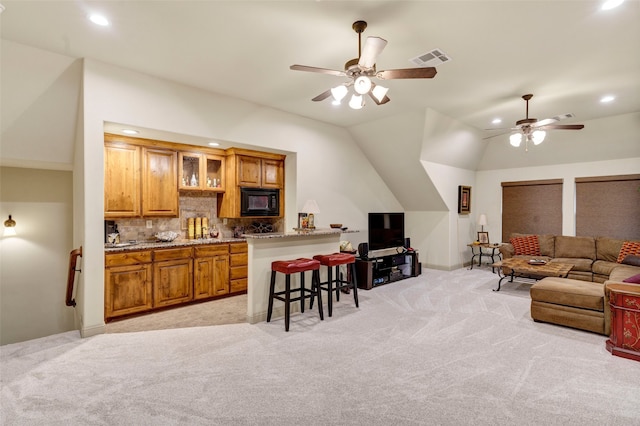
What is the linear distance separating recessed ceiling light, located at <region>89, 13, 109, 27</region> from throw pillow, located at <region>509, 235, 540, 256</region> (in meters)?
7.48

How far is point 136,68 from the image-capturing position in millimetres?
3646

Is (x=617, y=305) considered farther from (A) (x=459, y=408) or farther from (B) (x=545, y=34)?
(B) (x=545, y=34)

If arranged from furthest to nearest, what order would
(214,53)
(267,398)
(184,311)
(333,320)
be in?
(184,311) → (333,320) → (214,53) → (267,398)

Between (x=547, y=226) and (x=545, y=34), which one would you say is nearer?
(x=545, y=34)

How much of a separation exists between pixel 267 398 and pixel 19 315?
462cm

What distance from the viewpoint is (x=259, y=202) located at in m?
5.51

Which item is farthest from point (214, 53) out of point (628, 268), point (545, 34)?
point (628, 268)

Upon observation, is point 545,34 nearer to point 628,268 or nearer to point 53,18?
point 628,268

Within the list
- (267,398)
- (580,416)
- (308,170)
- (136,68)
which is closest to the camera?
(580,416)

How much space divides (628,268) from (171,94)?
282 inches

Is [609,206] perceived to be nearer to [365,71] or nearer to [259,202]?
[365,71]

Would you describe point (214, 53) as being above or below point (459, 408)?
above

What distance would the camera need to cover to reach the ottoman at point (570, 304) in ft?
11.4

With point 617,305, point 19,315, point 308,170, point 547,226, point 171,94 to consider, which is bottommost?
point 19,315
